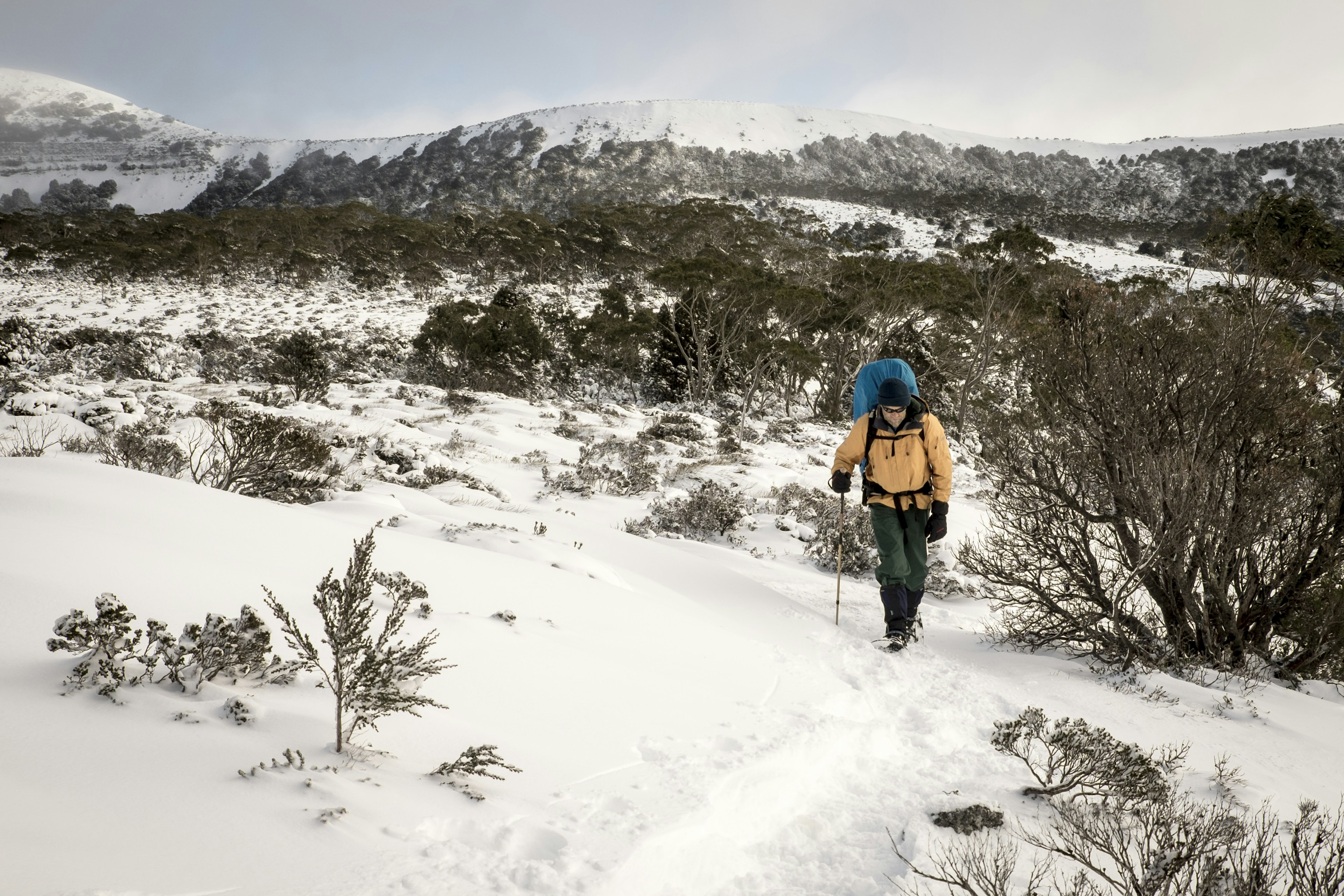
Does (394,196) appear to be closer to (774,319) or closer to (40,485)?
(774,319)

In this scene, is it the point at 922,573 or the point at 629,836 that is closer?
the point at 629,836

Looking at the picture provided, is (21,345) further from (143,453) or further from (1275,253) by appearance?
(1275,253)

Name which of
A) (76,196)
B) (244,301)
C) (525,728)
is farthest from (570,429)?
(76,196)

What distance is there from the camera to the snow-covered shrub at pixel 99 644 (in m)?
1.74

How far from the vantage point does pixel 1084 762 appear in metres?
2.27

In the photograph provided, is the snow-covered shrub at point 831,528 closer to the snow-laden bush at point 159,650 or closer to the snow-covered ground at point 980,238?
the snow-laden bush at point 159,650

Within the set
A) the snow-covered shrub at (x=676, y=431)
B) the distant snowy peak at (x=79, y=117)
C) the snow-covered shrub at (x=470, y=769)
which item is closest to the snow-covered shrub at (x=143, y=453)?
the snow-covered shrub at (x=470, y=769)

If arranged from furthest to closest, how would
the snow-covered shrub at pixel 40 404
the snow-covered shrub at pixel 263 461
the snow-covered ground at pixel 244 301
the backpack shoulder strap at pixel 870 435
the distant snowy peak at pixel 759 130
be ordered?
the distant snowy peak at pixel 759 130 < the snow-covered ground at pixel 244 301 < the snow-covered shrub at pixel 40 404 < the snow-covered shrub at pixel 263 461 < the backpack shoulder strap at pixel 870 435

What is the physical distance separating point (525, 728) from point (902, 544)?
2812 millimetres

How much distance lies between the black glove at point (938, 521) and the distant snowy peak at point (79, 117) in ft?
376

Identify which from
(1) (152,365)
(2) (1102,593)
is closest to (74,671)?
(2) (1102,593)

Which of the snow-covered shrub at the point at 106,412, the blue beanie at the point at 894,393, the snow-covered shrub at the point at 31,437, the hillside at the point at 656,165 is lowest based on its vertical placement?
the snow-covered shrub at the point at 31,437

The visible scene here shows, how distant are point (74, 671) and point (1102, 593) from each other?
4.95m

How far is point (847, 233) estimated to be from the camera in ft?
144
